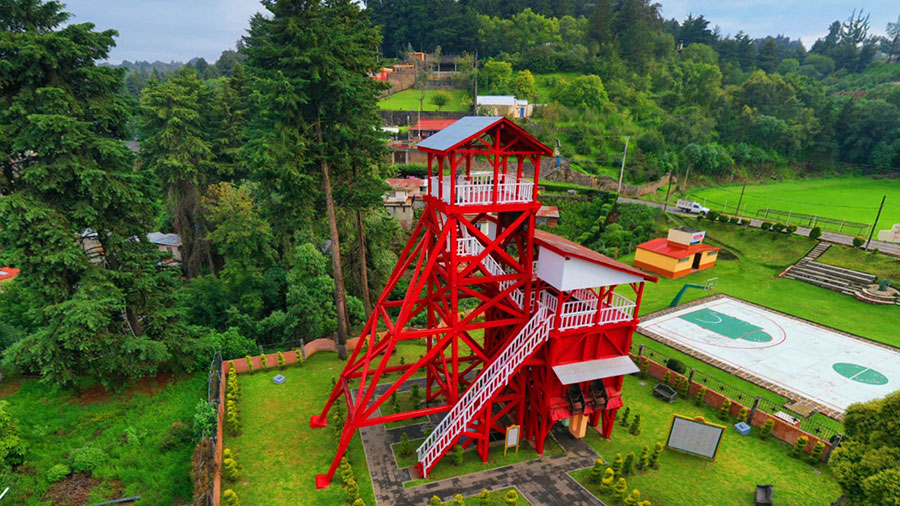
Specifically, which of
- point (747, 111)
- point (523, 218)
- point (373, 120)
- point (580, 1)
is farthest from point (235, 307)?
point (580, 1)

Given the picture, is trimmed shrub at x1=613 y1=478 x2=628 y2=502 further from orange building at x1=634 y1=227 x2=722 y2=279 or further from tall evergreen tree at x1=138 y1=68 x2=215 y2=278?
tall evergreen tree at x1=138 y1=68 x2=215 y2=278

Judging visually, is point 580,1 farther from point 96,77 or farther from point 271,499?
point 271,499

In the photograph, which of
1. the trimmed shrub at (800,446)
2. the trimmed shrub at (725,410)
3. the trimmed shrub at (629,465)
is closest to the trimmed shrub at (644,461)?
the trimmed shrub at (629,465)

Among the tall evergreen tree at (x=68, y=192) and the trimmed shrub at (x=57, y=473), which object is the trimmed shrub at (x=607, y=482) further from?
the tall evergreen tree at (x=68, y=192)

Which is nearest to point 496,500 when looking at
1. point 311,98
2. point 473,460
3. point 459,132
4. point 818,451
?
point 473,460

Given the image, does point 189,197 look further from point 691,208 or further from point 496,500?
point 691,208

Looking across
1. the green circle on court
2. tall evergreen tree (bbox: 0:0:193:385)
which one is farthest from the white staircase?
the green circle on court

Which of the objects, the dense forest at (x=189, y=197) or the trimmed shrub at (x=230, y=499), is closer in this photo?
the trimmed shrub at (x=230, y=499)
